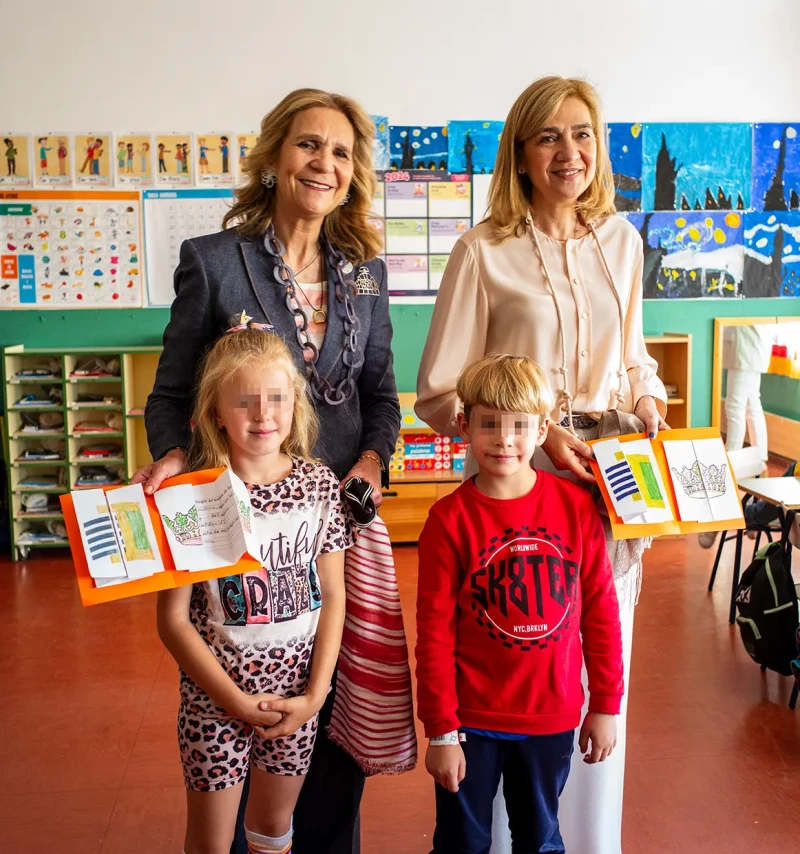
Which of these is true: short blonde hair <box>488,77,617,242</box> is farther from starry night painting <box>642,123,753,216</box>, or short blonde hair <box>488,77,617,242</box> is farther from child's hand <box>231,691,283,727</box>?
starry night painting <box>642,123,753,216</box>

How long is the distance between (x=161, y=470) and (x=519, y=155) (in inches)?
34.3

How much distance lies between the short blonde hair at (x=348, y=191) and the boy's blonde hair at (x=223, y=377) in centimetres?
25

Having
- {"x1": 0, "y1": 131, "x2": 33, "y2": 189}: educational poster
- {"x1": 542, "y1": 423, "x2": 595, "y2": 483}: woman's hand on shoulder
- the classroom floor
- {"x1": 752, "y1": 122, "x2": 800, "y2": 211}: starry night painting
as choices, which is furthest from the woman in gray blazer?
{"x1": 752, "y1": 122, "x2": 800, "y2": 211}: starry night painting

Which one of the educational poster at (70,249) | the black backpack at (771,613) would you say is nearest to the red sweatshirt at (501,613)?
the black backpack at (771,613)

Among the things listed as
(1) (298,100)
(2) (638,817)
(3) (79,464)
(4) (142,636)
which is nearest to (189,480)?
(1) (298,100)

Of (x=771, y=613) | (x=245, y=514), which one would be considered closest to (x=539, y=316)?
(x=245, y=514)

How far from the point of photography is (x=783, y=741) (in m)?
2.73

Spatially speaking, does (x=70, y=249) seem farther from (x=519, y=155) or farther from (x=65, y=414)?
(x=519, y=155)

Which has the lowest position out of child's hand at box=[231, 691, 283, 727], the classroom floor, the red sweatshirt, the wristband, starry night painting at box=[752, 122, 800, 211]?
the classroom floor

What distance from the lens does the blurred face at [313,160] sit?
158 centimetres

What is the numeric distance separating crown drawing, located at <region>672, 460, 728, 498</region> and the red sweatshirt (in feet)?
0.61

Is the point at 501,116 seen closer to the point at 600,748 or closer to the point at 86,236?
the point at 86,236

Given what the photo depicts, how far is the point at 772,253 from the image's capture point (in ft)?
16.7

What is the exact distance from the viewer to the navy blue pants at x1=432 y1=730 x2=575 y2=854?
4.92 feet
